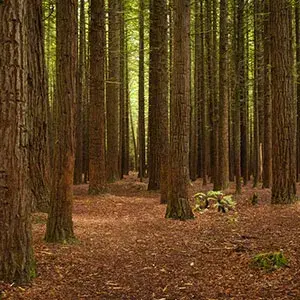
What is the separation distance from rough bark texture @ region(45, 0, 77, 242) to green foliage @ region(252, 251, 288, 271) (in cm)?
326

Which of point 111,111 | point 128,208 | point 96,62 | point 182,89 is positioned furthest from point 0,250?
point 111,111

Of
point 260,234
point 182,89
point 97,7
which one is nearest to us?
point 260,234

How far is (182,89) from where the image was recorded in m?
10.4

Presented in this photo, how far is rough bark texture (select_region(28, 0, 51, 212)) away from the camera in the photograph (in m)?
9.91

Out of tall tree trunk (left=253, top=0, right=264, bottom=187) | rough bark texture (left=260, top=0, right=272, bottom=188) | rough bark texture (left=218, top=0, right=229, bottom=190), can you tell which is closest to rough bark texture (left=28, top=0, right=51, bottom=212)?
rough bark texture (left=218, top=0, right=229, bottom=190)

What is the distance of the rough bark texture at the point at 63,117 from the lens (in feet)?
25.0

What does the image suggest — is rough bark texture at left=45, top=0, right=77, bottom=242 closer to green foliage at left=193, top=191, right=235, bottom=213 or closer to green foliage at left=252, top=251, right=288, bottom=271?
green foliage at left=252, top=251, right=288, bottom=271

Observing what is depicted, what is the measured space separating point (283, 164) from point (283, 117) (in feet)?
4.05

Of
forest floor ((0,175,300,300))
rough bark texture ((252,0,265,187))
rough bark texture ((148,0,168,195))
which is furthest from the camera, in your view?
rough bark texture ((252,0,265,187))

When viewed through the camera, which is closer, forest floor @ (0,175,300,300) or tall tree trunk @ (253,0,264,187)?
forest floor @ (0,175,300,300)

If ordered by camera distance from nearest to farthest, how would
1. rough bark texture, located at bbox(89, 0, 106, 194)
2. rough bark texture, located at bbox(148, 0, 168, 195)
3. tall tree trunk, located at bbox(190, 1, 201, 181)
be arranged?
rough bark texture, located at bbox(148, 0, 168, 195) → rough bark texture, located at bbox(89, 0, 106, 194) → tall tree trunk, located at bbox(190, 1, 201, 181)

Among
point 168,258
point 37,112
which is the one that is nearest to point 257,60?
point 37,112

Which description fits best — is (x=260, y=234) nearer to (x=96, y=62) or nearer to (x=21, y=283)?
(x=21, y=283)

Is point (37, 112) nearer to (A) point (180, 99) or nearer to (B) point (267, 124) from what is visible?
(A) point (180, 99)
